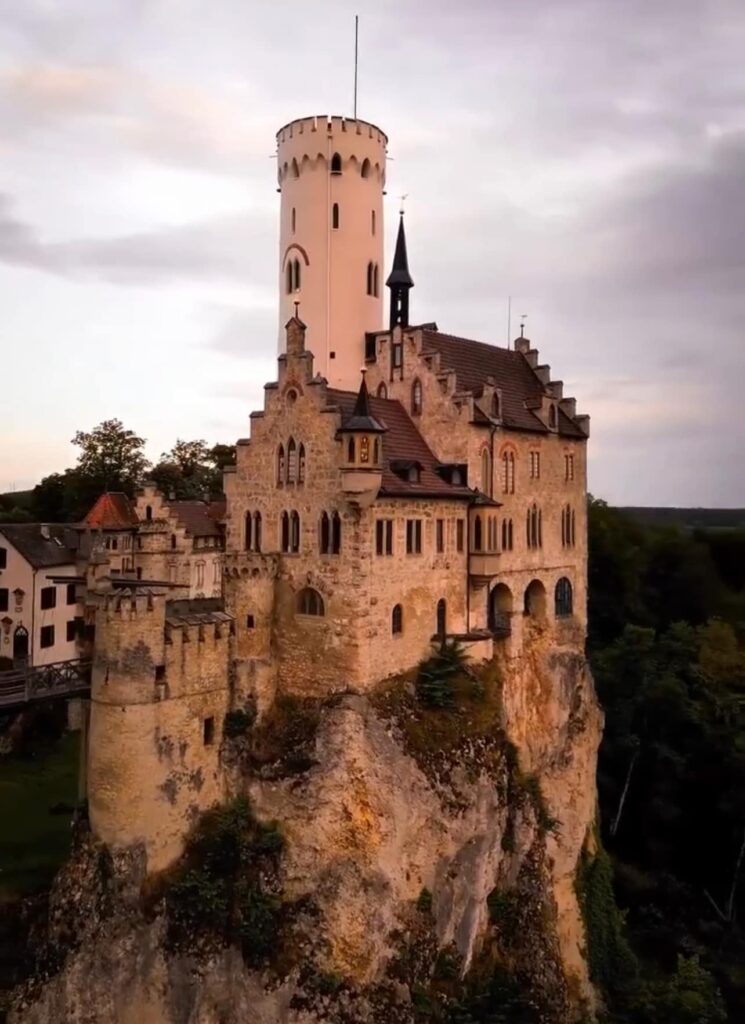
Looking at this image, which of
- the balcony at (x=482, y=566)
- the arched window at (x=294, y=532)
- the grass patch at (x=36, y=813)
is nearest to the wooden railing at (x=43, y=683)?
the grass patch at (x=36, y=813)

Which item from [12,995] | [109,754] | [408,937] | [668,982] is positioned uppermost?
[109,754]

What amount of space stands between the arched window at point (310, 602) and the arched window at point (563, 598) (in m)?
A: 14.4

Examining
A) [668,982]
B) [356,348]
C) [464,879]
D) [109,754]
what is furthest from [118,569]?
[668,982]

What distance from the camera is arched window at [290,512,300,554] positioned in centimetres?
3322

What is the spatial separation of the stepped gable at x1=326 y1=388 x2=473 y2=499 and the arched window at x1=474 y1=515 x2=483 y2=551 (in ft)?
3.46

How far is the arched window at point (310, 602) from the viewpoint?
32406 mm

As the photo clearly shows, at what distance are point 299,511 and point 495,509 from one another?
8.43 meters

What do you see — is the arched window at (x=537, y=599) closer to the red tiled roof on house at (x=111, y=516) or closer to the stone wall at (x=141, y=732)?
the stone wall at (x=141, y=732)

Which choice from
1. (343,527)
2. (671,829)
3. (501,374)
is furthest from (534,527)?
(671,829)

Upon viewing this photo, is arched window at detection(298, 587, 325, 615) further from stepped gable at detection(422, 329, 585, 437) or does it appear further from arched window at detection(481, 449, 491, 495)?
stepped gable at detection(422, 329, 585, 437)

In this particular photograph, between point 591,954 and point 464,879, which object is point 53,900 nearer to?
point 464,879

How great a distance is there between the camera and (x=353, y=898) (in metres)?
29.1

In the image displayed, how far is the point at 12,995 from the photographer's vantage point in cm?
2983

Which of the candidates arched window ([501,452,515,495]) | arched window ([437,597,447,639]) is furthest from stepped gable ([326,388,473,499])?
arched window ([437,597,447,639])
